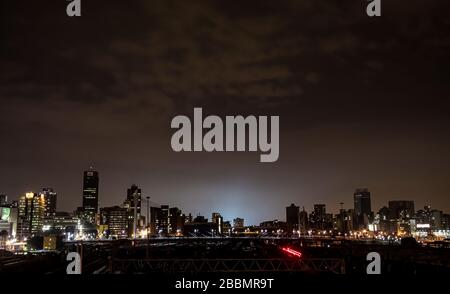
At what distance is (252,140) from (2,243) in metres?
151

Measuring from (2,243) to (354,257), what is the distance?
4458 inches

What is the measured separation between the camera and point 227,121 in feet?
96.6
